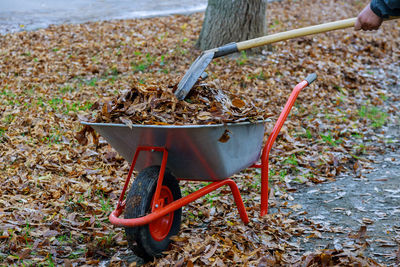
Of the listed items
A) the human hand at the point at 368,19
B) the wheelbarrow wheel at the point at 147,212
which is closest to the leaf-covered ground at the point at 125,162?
the wheelbarrow wheel at the point at 147,212

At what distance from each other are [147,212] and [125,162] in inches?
80.3

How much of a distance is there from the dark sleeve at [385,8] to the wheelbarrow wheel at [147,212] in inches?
71.1

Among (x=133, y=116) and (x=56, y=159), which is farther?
(x=56, y=159)

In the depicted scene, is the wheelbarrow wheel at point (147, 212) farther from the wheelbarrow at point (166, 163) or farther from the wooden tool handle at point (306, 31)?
the wooden tool handle at point (306, 31)

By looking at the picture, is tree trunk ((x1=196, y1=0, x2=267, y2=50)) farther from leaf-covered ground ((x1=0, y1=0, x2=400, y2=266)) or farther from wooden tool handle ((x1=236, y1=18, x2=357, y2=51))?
wooden tool handle ((x1=236, y1=18, x2=357, y2=51))

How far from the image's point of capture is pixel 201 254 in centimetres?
290

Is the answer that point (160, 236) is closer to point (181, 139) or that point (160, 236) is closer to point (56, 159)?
point (181, 139)

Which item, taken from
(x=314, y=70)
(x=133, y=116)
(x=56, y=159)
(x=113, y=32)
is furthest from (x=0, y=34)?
(x=133, y=116)

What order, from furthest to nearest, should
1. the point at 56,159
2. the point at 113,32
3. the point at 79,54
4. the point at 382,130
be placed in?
1. the point at 113,32
2. the point at 79,54
3. the point at 382,130
4. the point at 56,159

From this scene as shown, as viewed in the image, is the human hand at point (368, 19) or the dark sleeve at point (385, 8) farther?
the human hand at point (368, 19)

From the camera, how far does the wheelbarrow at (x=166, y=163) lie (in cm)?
267

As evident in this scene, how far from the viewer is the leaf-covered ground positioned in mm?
3148

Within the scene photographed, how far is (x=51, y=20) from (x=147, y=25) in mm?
2694

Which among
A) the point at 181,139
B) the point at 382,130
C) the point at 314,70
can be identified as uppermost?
the point at 181,139
